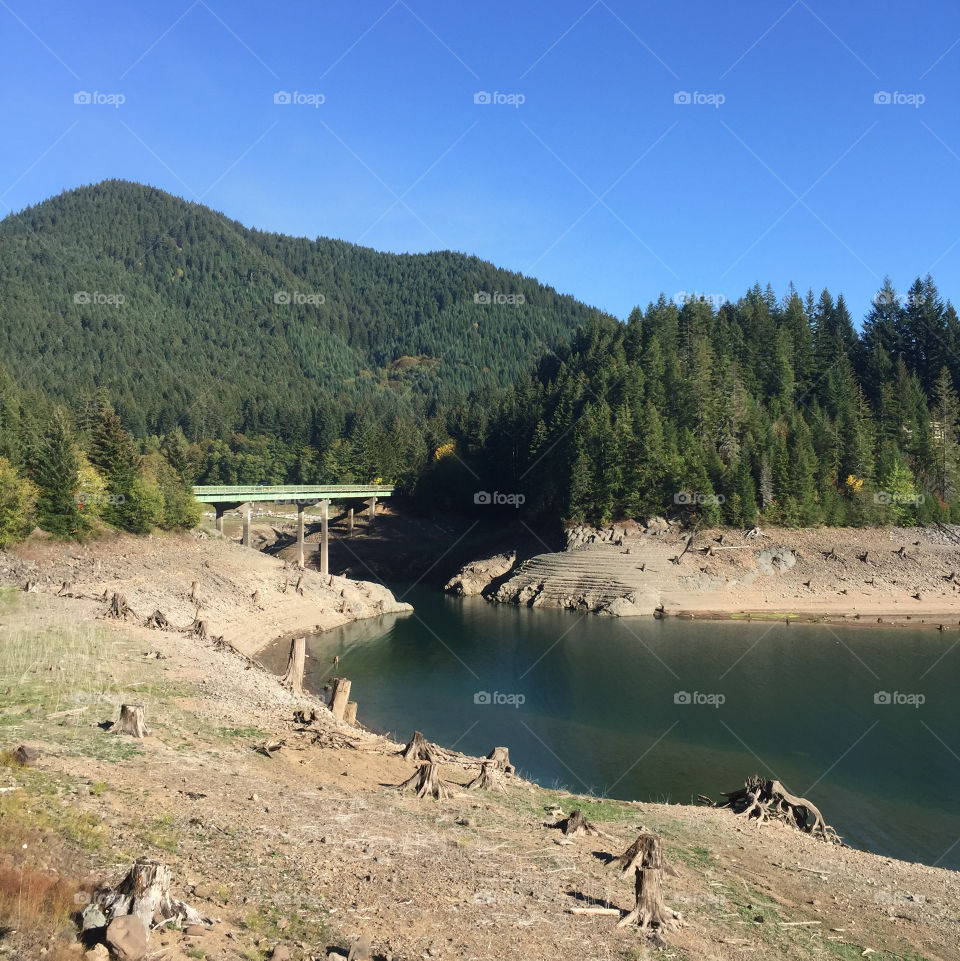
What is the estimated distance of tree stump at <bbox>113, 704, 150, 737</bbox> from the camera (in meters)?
20.1

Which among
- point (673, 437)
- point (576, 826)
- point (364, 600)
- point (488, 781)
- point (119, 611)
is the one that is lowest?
point (364, 600)

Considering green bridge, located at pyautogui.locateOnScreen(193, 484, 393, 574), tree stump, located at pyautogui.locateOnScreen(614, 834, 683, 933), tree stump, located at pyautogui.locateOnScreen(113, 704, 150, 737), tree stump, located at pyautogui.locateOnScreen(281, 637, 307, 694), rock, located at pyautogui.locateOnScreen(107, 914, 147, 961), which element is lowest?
tree stump, located at pyautogui.locateOnScreen(281, 637, 307, 694)

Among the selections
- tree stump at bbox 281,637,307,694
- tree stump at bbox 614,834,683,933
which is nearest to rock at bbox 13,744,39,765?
tree stump at bbox 614,834,683,933

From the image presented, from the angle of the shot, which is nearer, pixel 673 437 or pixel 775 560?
pixel 775 560

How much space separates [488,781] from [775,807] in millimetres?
8390

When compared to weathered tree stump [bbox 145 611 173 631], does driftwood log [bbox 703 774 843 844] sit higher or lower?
lower

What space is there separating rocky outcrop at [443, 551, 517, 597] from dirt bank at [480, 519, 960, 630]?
3322mm

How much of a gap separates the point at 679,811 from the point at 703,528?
169 ft

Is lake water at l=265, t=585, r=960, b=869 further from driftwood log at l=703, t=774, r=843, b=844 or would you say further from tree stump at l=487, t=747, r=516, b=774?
tree stump at l=487, t=747, r=516, b=774

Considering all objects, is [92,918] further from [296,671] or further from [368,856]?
[296,671]

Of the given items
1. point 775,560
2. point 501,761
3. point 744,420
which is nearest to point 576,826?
point 501,761

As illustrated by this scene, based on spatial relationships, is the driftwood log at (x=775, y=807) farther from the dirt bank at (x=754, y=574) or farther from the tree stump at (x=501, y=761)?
the dirt bank at (x=754, y=574)

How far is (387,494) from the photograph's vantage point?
9988 centimetres

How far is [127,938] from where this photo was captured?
30.3 feet
